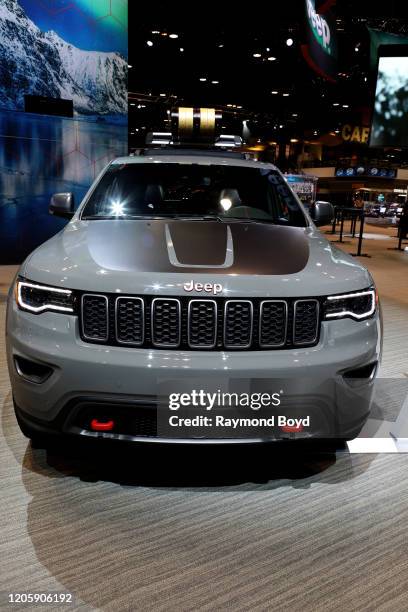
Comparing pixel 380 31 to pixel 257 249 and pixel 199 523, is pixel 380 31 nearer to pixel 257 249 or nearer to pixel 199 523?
pixel 257 249

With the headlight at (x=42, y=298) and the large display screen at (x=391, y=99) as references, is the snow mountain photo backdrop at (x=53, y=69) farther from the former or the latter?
the headlight at (x=42, y=298)

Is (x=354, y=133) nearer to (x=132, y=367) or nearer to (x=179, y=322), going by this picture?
(x=179, y=322)

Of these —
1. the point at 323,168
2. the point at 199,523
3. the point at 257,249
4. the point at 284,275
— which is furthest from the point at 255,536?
the point at 323,168

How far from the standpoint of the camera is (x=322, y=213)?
3.45 metres

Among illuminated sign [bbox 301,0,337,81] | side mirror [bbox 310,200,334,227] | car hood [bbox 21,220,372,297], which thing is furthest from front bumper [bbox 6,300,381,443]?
illuminated sign [bbox 301,0,337,81]

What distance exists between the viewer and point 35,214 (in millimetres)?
8633

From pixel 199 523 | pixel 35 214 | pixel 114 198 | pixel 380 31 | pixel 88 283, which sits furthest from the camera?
pixel 380 31

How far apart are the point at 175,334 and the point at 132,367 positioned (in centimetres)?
20

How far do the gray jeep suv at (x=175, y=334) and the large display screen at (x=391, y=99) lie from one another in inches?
396

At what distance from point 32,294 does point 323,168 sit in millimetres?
37152

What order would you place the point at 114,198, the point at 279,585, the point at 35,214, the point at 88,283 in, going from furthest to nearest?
the point at 35,214
the point at 114,198
the point at 88,283
the point at 279,585

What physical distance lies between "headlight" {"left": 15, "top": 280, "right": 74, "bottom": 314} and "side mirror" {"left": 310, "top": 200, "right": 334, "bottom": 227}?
1.98m

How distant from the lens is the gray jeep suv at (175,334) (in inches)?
74.6

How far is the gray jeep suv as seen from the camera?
1896mm
